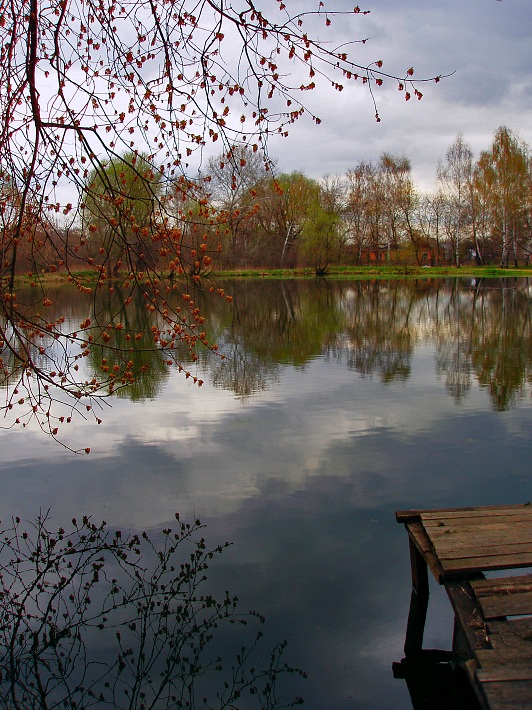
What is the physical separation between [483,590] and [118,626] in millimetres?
2681

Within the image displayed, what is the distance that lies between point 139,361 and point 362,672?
1232 cm

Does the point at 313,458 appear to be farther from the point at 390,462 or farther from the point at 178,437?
the point at 178,437

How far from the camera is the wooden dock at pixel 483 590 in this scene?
3.40m

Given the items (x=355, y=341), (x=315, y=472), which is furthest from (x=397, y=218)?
(x=315, y=472)

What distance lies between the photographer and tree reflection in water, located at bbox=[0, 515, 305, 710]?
4.33 m

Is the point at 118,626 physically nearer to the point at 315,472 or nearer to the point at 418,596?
the point at 418,596

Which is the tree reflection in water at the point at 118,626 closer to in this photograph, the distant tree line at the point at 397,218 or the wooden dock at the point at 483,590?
the wooden dock at the point at 483,590

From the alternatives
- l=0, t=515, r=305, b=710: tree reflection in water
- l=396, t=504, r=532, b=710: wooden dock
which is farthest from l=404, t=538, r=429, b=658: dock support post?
l=0, t=515, r=305, b=710: tree reflection in water

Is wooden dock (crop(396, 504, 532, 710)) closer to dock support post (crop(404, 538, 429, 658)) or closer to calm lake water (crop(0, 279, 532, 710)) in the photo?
dock support post (crop(404, 538, 429, 658))

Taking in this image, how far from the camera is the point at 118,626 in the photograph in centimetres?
498

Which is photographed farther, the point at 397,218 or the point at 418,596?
the point at 397,218

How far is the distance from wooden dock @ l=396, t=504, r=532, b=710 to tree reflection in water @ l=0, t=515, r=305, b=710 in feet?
3.87

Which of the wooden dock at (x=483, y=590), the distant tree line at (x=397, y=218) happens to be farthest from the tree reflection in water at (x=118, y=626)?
the distant tree line at (x=397, y=218)

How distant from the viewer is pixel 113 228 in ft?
16.6
